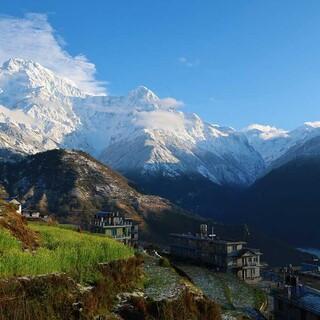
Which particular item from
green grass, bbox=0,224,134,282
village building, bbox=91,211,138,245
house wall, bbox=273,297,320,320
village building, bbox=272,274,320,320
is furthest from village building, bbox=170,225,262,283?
green grass, bbox=0,224,134,282

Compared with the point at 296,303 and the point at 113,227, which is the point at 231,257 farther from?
the point at 296,303

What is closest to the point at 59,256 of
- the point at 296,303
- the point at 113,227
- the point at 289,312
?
the point at 296,303

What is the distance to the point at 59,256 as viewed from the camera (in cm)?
2377

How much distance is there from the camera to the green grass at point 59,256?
21.1 metres

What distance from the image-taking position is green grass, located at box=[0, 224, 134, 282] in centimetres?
2112

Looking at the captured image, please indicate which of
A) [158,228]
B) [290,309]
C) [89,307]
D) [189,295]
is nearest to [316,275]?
[290,309]

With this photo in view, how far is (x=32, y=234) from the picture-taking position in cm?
2775

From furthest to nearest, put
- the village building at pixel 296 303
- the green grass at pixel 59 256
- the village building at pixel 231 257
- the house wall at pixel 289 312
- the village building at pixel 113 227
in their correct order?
1. the village building at pixel 231 257
2. the village building at pixel 113 227
3. the house wall at pixel 289 312
4. the village building at pixel 296 303
5. the green grass at pixel 59 256

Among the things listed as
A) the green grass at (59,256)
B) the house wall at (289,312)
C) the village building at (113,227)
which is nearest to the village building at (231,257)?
the village building at (113,227)

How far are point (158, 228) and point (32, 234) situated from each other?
163214mm

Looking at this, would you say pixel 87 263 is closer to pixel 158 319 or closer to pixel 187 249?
pixel 158 319

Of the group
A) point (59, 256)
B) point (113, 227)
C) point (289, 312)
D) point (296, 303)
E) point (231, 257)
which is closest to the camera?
point (59, 256)

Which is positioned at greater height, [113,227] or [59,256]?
[113,227]

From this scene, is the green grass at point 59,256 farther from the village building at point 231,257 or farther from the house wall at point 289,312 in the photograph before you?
the village building at point 231,257
